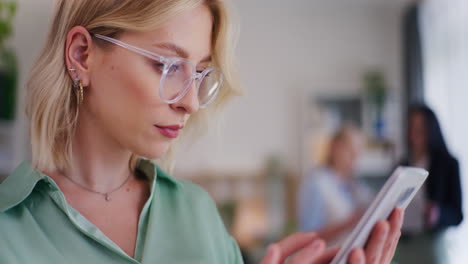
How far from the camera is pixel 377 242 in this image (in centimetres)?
77

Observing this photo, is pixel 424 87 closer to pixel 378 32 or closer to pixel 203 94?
pixel 378 32

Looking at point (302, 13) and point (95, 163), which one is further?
point (302, 13)

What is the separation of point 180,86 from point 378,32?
15.0 feet

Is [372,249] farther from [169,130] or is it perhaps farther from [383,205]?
[169,130]

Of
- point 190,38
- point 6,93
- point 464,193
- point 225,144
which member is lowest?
point 225,144

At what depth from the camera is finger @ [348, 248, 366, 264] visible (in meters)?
0.74

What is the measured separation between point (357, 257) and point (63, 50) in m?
0.57

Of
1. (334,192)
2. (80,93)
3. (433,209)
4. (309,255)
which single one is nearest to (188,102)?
(80,93)

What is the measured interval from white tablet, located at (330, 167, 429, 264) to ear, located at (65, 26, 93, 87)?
500mm

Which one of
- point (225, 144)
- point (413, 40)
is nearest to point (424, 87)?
point (413, 40)

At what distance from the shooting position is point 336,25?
4.99m

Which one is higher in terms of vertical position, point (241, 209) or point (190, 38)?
point (190, 38)

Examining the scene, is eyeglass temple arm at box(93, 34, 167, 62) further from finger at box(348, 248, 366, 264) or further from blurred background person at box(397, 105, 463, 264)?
blurred background person at box(397, 105, 463, 264)

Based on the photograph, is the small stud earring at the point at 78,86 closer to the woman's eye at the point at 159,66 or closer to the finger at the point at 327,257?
the woman's eye at the point at 159,66
